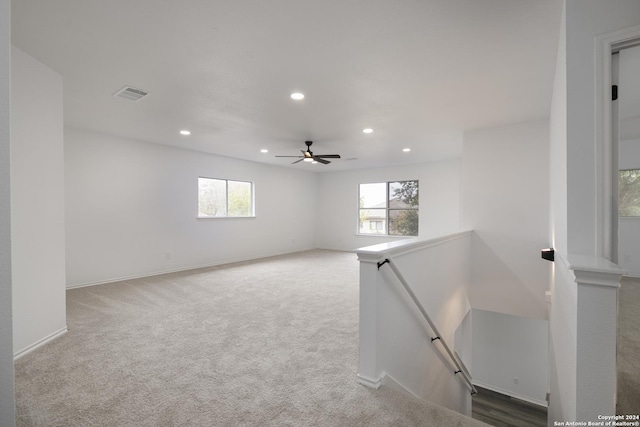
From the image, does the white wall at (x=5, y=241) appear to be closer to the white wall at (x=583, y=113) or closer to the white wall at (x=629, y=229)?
the white wall at (x=583, y=113)

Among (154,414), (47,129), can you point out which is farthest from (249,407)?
(47,129)

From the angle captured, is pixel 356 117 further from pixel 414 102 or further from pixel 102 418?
pixel 102 418

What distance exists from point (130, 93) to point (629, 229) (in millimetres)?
4374

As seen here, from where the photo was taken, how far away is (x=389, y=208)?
8430mm

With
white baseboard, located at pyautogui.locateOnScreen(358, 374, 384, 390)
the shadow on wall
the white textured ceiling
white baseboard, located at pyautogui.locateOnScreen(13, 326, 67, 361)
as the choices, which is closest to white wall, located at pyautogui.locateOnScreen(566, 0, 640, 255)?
the white textured ceiling

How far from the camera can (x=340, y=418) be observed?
1.76 meters

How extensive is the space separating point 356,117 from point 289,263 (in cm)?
403

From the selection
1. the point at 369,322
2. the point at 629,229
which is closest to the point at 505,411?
the point at 369,322

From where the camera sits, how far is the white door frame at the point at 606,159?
1638mm

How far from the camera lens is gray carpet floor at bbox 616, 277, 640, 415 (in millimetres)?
1487

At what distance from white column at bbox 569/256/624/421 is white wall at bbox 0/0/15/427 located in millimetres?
2109

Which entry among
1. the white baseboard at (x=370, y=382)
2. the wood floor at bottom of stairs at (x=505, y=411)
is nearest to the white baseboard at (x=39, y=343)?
the white baseboard at (x=370, y=382)

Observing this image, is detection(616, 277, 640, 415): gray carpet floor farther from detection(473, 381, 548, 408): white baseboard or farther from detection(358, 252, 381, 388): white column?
detection(473, 381, 548, 408): white baseboard

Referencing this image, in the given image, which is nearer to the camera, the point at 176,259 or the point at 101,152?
the point at 101,152
